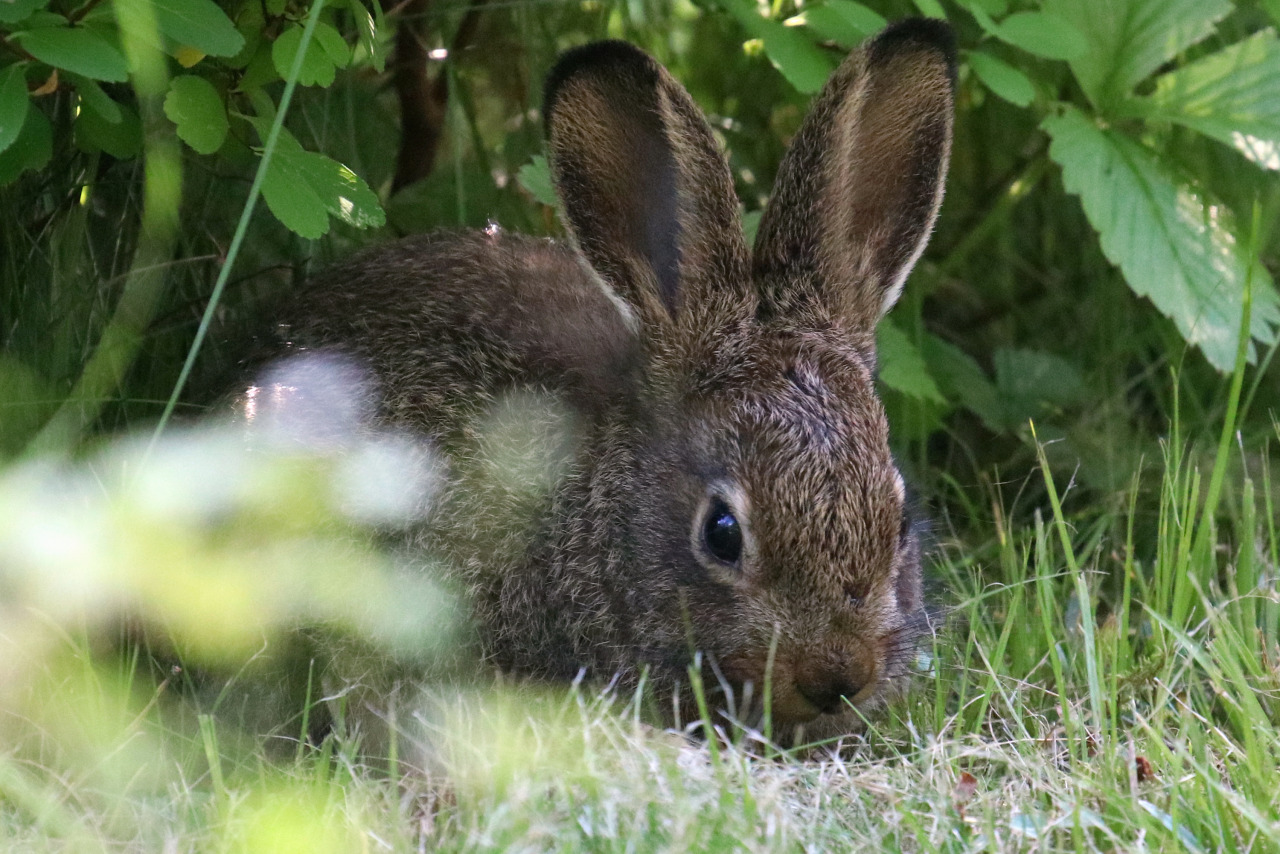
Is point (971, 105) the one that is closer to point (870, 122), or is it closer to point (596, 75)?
point (870, 122)

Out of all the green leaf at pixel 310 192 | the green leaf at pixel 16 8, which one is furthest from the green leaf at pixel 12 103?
the green leaf at pixel 310 192

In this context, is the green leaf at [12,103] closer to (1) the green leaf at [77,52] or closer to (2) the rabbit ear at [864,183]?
(1) the green leaf at [77,52]

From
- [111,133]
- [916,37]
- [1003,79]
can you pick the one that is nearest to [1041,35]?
[1003,79]

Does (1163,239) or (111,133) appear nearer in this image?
(111,133)

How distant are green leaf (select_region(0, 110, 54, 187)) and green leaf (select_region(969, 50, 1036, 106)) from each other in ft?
7.74

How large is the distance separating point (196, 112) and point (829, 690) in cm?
184

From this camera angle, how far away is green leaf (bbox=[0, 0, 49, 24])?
10.2ft

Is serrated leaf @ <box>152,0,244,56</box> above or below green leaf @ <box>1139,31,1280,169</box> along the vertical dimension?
below

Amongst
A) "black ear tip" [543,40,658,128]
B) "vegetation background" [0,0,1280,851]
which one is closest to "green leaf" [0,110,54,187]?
"vegetation background" [0,0,1280,851]

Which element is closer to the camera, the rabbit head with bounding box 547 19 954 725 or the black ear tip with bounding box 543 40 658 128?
the rabbit head with bounding box 547 19 954 725

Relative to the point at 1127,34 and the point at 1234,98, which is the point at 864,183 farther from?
the point at 1234,98

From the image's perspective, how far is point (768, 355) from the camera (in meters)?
3.56

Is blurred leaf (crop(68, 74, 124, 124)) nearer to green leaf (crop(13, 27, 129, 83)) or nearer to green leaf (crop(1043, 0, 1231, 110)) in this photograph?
green leaf (crop(13, 27, 129, 83))

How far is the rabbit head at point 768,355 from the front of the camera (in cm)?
324
